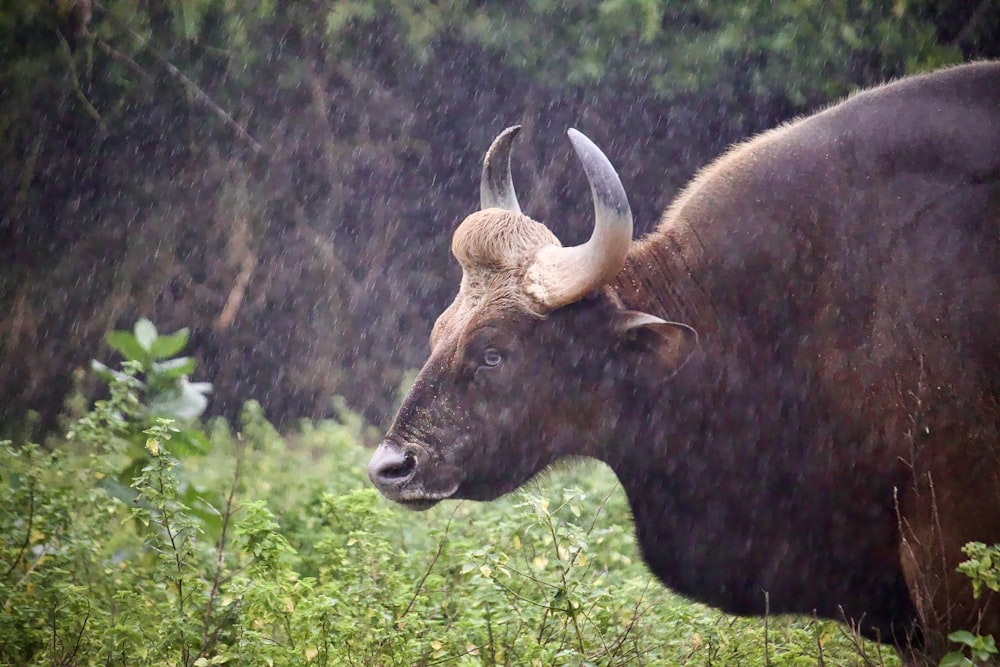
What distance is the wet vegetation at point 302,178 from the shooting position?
650 centimetres

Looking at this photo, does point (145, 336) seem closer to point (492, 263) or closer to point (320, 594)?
point (320, 594)

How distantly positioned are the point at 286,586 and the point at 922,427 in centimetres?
252

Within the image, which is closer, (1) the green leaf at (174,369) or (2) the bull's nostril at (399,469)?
(2) the bull's nostril at (399,469)

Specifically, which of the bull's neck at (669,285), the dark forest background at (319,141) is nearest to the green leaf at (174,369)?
the dark forest background at (319,141)

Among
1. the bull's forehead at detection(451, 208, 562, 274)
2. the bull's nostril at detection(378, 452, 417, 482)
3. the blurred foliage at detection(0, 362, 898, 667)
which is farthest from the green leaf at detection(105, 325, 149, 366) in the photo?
the bull's nostril at detection(378, 452, 417, 482)

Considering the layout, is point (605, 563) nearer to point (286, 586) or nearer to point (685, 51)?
point (286, 586)

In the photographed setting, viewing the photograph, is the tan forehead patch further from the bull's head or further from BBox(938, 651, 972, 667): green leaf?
BBox(938, 651, 972, 667): green leaf

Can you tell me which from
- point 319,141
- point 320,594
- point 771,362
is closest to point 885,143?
point 771,362

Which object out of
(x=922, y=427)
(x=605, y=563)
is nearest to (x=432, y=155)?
(x=605, y=563)

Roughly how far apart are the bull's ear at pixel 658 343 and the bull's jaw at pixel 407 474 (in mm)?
876

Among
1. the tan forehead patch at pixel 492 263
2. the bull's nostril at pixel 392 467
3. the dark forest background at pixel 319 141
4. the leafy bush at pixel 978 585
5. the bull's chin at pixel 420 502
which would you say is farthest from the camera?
the dark forest background at pixel 319 141

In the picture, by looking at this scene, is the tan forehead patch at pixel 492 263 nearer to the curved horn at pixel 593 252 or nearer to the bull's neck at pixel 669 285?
the curved horn at pixel 593 252

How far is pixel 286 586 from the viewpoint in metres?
4.12

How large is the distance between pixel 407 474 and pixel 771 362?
152cm
